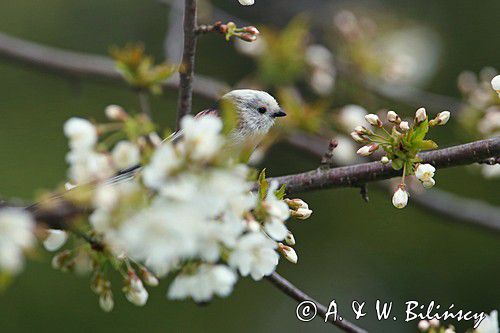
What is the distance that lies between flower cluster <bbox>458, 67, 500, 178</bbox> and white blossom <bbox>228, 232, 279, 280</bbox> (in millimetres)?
2037

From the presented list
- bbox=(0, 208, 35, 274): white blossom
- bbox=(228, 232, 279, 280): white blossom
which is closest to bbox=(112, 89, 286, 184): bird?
bbox=(228, 232, 279, 280): white blossom

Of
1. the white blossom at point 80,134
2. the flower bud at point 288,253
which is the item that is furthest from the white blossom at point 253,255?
the white blossom at point 80,134

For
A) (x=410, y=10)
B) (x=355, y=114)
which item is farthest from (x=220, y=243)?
(x=410, y=10)

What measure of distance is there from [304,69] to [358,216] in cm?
229

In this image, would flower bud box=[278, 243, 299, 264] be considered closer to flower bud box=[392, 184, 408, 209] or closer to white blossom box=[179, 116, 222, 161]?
flower bud box=[392, 184, 408, 209]

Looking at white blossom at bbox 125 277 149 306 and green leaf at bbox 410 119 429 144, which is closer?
white blossom at bbox 125 277 149 306

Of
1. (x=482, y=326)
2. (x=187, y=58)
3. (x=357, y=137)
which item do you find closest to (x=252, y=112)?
(x=187, y=58)

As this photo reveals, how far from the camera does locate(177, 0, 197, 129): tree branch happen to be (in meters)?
2.27

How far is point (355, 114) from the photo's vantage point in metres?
4.18

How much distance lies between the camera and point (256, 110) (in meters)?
3.09

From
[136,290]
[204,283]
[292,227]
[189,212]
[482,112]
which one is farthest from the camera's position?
[292,227]

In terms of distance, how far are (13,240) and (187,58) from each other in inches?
39.3

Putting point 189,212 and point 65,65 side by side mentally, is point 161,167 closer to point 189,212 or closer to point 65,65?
point 189,212

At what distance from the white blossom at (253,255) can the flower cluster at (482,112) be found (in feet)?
6.68
